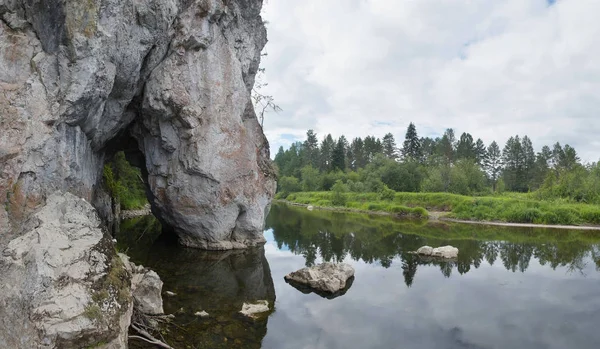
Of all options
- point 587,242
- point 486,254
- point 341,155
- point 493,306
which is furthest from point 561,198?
point 341,155

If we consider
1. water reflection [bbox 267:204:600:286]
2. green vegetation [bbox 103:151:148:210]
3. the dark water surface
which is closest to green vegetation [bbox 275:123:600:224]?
water reflection [bbox 267:204:600:286]

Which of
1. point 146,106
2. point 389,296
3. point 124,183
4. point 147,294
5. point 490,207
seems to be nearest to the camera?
point 147,294

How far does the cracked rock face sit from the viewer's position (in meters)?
9.07

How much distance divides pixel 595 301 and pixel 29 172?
19.7m

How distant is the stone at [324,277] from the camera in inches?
587

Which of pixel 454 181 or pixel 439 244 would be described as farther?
pixel 454 181

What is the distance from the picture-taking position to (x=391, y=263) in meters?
20.5

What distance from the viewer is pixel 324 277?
50.1 ft

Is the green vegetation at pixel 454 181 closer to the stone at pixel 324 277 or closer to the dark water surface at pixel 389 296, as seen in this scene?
the dark water surface at pixel 389 296

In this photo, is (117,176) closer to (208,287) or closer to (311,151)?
(208,287)

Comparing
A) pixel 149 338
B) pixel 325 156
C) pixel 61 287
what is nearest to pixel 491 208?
pixel 149 338

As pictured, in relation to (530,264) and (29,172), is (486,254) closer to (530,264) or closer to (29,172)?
(530,264)

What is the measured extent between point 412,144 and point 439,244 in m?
56.2

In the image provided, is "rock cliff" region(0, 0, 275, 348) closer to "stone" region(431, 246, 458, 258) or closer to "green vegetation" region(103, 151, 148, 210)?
"green vegetation" region(103, 151, 148, 210)
